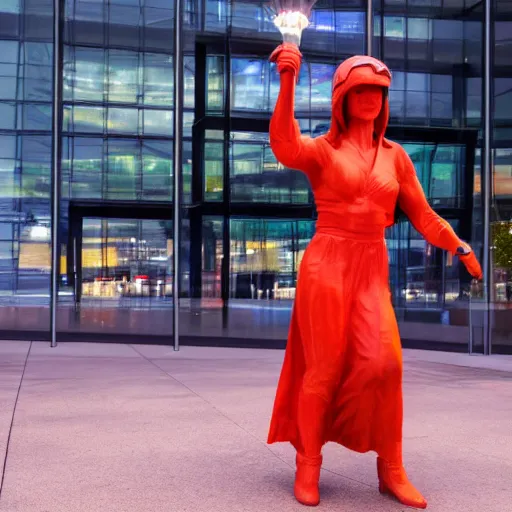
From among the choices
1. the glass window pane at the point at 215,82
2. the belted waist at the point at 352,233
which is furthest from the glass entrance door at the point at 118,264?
the belted waist at the point at 352,233

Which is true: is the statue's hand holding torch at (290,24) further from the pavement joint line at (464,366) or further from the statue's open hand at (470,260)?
the pavement joint line at (464,366)

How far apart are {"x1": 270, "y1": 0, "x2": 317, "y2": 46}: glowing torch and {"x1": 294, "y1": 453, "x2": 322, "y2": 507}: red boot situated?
2047 millimetres

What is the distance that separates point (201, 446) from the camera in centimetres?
529

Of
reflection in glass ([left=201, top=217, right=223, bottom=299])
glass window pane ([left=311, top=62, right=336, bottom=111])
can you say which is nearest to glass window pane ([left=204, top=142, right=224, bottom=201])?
reflection in glass ([left=201, top=217, right=223, bottom=299])

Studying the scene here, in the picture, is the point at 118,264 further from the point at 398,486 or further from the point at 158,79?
the point at 398,486

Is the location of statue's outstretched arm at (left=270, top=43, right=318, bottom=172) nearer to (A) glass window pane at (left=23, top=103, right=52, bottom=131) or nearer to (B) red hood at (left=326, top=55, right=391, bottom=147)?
(B) red hood at (left=326, top=55, right=391, bottom=147)

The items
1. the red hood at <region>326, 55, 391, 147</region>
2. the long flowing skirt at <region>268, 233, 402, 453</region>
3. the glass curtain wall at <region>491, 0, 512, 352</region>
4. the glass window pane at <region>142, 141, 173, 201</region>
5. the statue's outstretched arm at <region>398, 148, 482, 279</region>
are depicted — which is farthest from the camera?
the glass window pane at <region>142, 141, 173, 201</region>

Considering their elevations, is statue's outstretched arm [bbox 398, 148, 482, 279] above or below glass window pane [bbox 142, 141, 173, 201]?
below

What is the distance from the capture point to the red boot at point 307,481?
394 centimetres

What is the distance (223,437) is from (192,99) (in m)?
8.52

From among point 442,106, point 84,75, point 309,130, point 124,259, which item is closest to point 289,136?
point 309,130

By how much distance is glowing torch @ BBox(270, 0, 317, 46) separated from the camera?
3779mm

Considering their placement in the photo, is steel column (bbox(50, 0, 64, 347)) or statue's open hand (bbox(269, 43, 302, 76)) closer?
statue's open hand (bbox(269, 43, 302, 76))

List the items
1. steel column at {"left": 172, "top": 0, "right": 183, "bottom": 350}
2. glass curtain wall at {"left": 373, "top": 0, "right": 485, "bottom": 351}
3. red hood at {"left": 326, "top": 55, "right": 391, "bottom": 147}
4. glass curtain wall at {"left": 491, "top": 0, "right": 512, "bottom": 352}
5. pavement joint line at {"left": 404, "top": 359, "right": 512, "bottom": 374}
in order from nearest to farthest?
red hood at {"left": 326, "top": 55, "right": 391, "bottom": 147} → pavement joint line at {"left": 404, "top": 359, "right": 512, "bottom": 374} → steel column at {"left": 172, "top": 0, "right": 183, "bottom": 350} → glass curtain wall at {"left": 491, "top": 0, "right": 512, "bottom": 352} → glass curtain wall at {"left": 373, "top": 0, "right": 485, "bottom": 351}
